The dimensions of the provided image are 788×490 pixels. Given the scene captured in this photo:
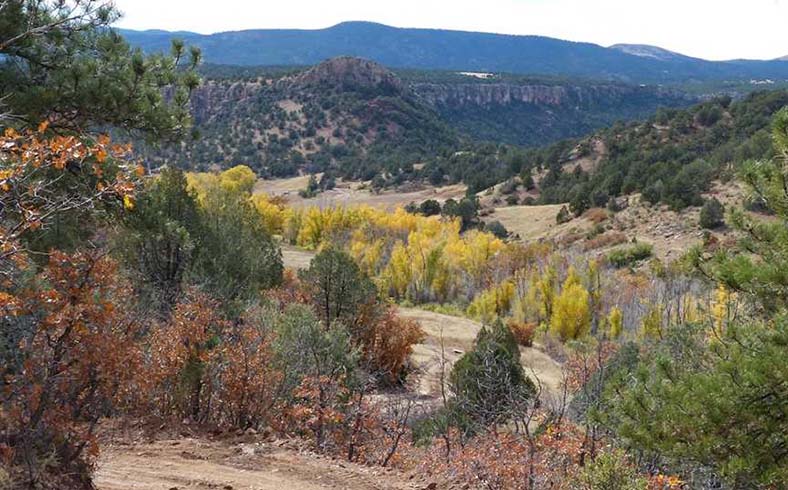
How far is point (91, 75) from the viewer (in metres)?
8.57

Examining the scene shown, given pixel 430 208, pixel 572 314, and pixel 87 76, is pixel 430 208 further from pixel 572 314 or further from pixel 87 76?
pixel 87 76

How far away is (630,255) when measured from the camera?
147ft

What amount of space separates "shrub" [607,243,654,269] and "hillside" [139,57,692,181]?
155 ft

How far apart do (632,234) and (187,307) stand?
44517 millimetres

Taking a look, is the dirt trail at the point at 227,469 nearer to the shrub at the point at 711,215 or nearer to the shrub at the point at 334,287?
the shrub at the point at 334,287

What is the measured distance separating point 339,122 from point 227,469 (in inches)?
4187

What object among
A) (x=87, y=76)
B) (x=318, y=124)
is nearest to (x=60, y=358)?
(x=87, y=76)

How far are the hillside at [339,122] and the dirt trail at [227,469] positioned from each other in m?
67.0

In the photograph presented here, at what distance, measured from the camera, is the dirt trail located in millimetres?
7883

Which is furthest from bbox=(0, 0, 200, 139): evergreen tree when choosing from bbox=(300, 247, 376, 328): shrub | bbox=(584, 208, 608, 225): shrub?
bbox=(584, 208, 608, 225): shrub

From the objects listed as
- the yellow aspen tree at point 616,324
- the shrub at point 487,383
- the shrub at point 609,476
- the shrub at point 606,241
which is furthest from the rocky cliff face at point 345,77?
the shrub at point 609,476

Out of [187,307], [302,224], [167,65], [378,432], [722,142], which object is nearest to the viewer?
[167,65]

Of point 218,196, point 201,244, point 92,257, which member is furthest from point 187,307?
point 218,196

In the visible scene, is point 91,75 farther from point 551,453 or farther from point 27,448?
point 551,453
